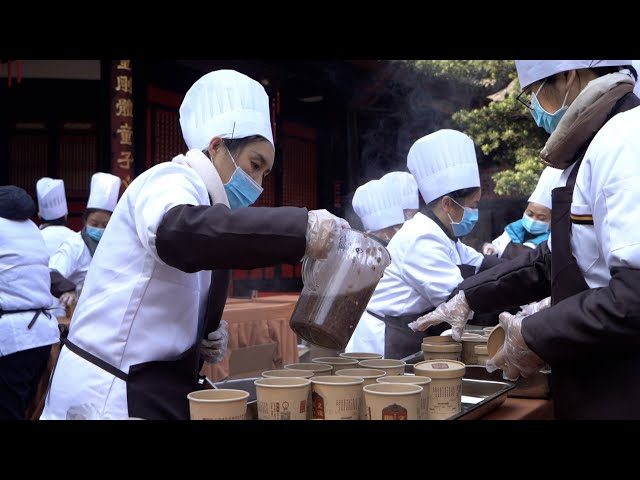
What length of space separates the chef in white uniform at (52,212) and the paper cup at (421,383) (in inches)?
233

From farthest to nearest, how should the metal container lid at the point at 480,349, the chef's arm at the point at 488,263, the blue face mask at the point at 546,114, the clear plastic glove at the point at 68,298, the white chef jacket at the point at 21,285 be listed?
1. the clear plastic glove at the point at 68,298
2. the white chef jacket at the point at 21,285
3. the chef's arm at the point at 488,263
4. the metal container lid at the point at 480,349
5. the blue face mask at the point at 546,114

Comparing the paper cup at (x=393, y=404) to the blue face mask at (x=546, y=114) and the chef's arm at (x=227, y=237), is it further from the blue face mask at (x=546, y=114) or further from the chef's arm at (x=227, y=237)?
the blue face mask at (x=546, y=114)

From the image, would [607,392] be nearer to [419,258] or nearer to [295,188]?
[419,258]

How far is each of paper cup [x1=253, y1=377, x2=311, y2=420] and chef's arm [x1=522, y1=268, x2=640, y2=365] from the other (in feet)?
2.10

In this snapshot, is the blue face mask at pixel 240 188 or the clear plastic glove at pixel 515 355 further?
the blue face mask at pixel 240 188

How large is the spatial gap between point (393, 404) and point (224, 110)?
118cm

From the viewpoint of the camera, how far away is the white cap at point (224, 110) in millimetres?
2215

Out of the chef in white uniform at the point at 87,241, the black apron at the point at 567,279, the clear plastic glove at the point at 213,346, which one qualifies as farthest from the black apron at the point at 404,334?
the chef in white uniform at the point at 87,241

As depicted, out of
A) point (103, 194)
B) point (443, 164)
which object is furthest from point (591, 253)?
point (103, 194)

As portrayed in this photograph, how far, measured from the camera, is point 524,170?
9.26 m

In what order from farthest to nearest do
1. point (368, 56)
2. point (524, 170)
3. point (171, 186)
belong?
point (524, 170) < point (368, 56) < point (171, 186)

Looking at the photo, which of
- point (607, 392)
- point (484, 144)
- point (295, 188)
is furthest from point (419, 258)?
point (295, 188)

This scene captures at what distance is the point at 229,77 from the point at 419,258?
184 centimetres

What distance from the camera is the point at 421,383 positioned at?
5.90 feet
